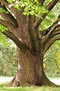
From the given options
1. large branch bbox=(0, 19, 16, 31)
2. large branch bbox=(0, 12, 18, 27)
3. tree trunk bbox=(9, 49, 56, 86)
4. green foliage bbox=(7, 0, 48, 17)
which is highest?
large branch bbox=(0, 12, 18, 27)

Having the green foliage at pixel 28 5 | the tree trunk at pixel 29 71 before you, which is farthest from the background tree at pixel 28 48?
the green foliage at pixel 28 5

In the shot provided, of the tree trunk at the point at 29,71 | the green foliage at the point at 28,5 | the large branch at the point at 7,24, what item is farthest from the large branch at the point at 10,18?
the green foliage at the point at 28,5

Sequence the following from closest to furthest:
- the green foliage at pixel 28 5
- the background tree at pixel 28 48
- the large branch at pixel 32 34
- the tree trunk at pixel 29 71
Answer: the green foliage at pixel 28 5 < the large branch at pixel 32 34 < the background tree at pixel 28 48 < the tree trunk at pixel 29 71

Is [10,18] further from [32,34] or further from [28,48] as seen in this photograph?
[32,34]

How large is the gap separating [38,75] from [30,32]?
230 centimetres

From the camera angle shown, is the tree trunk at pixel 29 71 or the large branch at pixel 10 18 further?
the large branch at pixel 10 18

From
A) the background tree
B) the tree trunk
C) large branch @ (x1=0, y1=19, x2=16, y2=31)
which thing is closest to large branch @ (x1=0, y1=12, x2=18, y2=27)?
the background tree

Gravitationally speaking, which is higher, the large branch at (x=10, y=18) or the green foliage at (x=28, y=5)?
the large branch at (x=10, y=18)

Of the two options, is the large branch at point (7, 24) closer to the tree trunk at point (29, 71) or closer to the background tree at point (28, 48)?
the background tree at point (28, 48)

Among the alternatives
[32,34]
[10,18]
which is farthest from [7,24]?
[32,34]

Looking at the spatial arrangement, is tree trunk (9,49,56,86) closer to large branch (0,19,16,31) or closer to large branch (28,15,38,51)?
large branch (28,15,38,51)

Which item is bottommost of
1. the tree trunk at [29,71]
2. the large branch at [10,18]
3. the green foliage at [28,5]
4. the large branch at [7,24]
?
the tree trunk at [29,71]

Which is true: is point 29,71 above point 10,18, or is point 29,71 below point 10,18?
below

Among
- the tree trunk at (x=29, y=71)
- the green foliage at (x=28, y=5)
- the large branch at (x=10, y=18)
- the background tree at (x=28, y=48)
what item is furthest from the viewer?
the large branch at (x=10, y=18)
